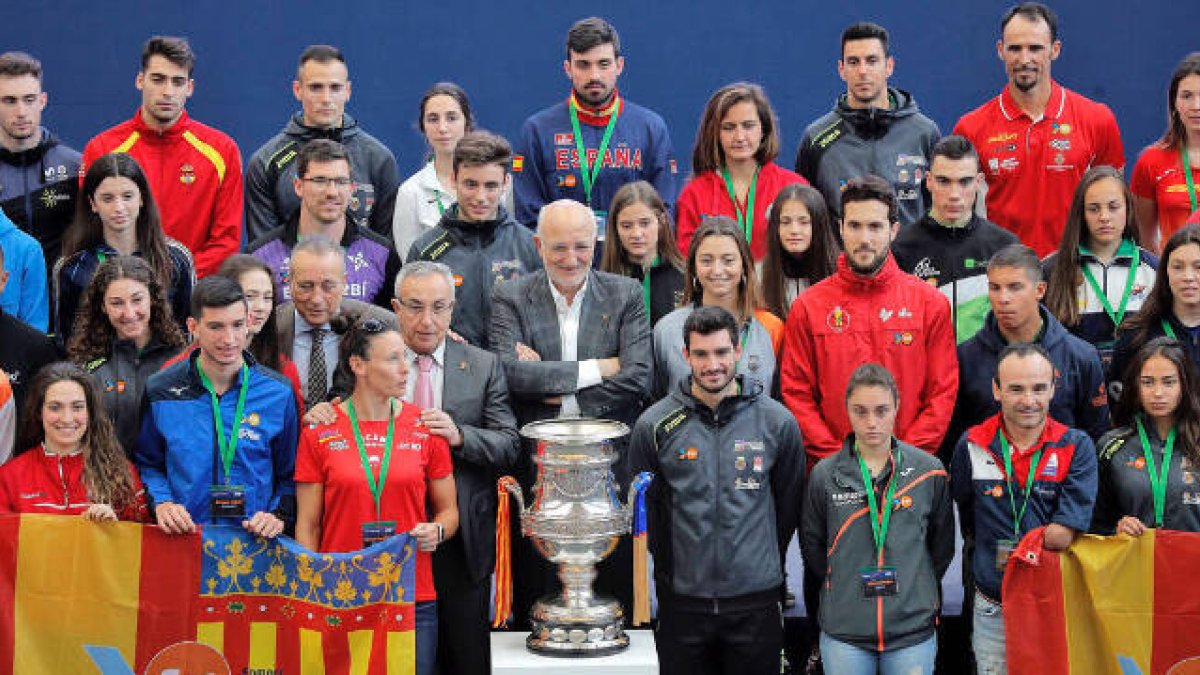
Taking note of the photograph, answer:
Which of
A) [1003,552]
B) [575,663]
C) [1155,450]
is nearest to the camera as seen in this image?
[575,663]

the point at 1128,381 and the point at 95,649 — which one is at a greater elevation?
the point at 1128,381

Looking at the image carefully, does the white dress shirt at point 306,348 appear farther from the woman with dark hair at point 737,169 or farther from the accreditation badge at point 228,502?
the woman with dark hair at point 737,169

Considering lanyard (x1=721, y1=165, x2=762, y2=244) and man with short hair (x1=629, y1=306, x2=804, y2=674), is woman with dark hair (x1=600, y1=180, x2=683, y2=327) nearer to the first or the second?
lanyard (x1=721, y1=165, x2=762, y2=244)

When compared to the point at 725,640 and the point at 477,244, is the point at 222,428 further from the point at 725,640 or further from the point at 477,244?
the point at 725,640

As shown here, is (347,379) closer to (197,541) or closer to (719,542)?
(197,541)

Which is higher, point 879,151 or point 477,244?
point 879,151

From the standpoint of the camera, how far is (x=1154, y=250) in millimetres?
7984

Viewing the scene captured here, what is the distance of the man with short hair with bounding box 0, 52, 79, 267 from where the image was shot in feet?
25.0

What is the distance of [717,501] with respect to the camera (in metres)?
6.20

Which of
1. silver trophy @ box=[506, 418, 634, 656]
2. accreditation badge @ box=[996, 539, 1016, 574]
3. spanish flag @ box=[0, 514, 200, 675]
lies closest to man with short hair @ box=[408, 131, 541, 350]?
silver trophy @ box=[506, 418, 634, 656]

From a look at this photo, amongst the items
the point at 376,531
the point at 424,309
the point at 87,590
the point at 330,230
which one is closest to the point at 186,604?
the point at 87,590

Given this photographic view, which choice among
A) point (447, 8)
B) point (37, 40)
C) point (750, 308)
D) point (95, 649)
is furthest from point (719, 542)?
point (37, 40)

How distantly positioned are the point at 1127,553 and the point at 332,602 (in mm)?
2735

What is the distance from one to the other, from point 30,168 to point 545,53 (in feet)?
12.4
